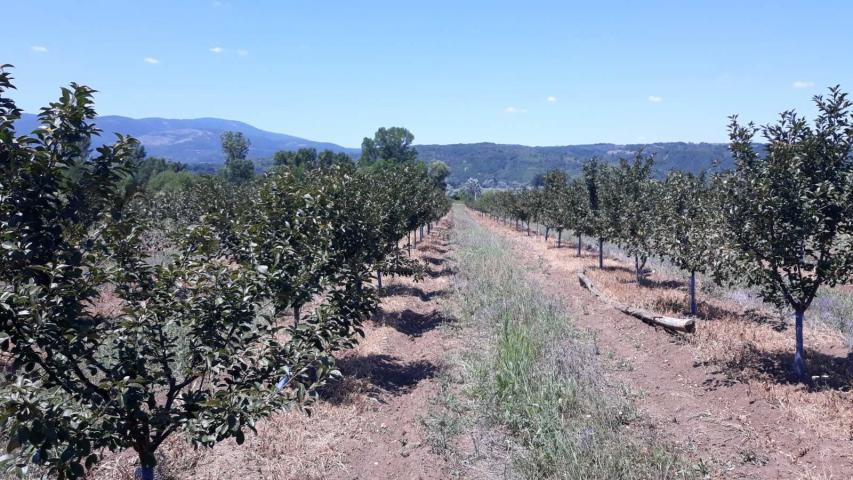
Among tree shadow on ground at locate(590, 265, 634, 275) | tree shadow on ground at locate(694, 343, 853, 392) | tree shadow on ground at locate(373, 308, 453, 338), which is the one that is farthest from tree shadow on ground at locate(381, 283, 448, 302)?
tree shadow on ground at locate(694, 343, 853, 392)

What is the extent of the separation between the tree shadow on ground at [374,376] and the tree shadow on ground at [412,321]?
217 cm

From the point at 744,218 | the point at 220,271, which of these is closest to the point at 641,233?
the point at 744,218

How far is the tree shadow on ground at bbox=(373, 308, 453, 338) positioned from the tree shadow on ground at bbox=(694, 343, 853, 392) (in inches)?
267

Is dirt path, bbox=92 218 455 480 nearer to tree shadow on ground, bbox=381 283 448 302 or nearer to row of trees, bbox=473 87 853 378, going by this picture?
tree shadow on ground, bbox=381 283 448 302

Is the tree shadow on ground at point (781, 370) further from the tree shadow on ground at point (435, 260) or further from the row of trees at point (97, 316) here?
the tree shadow on ground at point (435, 260)

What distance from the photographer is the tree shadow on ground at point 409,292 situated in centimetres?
1805

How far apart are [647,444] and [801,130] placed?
6.64m

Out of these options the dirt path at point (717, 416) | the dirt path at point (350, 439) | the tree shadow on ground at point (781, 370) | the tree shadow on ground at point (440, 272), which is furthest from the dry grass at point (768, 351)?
the tree shadow on ground at point (440, 272)

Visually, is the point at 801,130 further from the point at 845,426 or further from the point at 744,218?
the point at 845,426

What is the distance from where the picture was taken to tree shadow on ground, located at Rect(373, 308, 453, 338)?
14.1m

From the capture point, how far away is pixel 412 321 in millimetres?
15016

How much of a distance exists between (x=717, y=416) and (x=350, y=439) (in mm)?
6022

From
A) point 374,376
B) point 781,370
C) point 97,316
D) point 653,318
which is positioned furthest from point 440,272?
point 97,316

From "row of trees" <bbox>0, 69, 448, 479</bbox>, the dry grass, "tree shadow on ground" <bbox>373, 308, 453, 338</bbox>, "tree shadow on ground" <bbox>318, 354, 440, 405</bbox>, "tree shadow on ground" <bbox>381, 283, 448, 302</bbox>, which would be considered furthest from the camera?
"tree shadow on ground" <bbox>381, 283, 448, 302</bbox>
